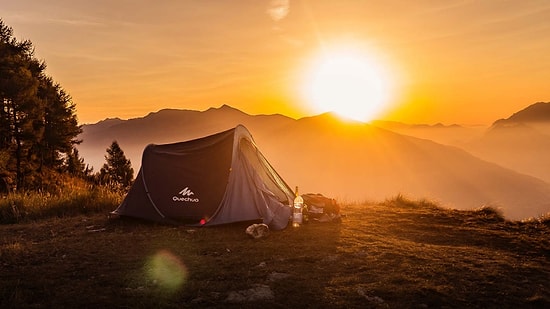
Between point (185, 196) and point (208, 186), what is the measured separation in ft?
2.15

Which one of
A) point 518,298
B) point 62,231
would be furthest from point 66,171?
point 518,298

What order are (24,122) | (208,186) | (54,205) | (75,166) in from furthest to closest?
(75,166)
(24,122)
(54,205)
(208,186)

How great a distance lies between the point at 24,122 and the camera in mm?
24531

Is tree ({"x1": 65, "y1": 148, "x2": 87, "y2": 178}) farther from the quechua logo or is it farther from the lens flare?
the lens flare

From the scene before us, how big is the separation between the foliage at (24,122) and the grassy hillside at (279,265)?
1583cm

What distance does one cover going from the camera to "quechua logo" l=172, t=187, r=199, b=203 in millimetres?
10409

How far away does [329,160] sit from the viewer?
190 m

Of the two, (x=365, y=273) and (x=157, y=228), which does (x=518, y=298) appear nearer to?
(x=365, y=273)

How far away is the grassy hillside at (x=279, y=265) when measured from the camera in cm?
524

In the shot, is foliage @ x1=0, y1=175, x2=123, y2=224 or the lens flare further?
foliage @ x1=0, y1=175, x2=123, y2=224

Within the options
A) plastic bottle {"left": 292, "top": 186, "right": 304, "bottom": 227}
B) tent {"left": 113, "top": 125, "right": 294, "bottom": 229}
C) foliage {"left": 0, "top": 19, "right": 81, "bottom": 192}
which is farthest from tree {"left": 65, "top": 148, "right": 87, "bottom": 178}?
plastic bottle {"left": 292, "top": 186, "right": 304, "bottom": 227}

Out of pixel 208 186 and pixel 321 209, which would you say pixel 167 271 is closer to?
pixel 208 186

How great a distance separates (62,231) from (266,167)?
547 cm

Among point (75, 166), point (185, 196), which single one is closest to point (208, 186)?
point (185, 196)
